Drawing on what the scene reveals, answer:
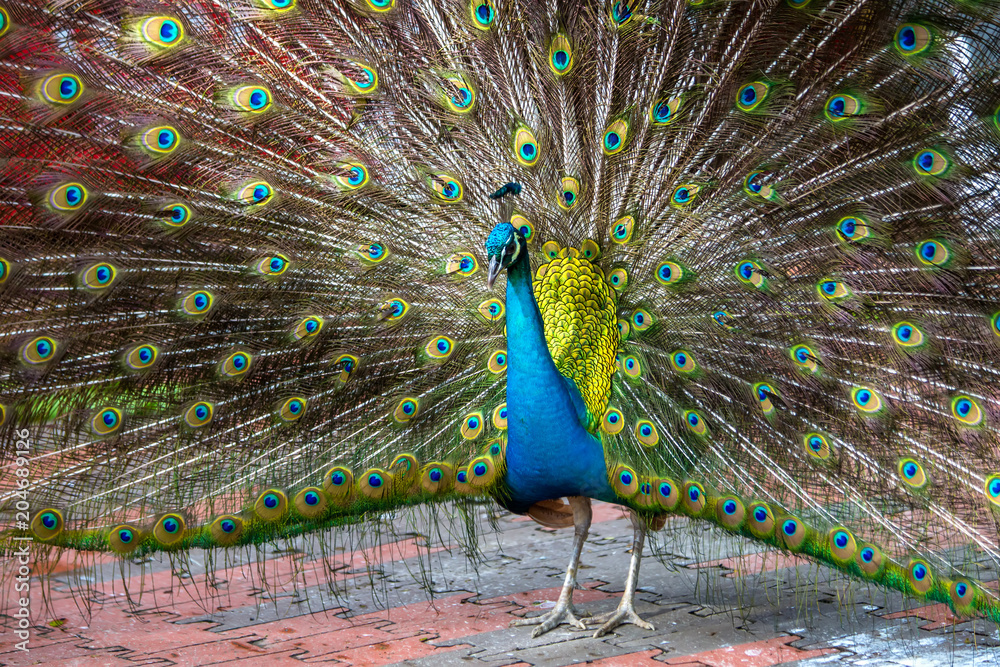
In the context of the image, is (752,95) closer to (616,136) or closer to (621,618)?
(616,136)

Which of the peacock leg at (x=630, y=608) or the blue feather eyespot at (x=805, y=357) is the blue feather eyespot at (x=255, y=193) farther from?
the blue feather eyespot at (x=805, y=357)

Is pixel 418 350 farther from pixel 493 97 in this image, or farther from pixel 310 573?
pixel 310 573

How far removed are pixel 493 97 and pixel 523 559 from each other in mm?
2349

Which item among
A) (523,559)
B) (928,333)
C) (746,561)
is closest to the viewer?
(928,333)

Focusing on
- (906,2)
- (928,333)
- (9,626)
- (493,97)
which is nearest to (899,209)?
(928,333)

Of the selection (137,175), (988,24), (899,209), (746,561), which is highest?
(988,24)

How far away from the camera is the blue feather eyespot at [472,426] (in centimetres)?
373

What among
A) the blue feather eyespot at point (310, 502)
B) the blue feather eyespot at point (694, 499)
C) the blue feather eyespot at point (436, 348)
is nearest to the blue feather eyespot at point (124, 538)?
the blue feather eyespot at point (310, 502)

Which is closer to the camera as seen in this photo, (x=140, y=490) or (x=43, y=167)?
(x=43, y=167)

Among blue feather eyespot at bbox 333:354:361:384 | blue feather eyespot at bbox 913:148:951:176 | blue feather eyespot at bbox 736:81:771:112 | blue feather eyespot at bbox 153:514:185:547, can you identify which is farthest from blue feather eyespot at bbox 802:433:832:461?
blue feather eyespot at bbox 153:514:185:547

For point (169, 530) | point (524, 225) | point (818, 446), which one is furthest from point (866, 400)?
point (169, 530)

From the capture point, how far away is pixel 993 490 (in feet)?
11.2

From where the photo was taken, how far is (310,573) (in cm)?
482

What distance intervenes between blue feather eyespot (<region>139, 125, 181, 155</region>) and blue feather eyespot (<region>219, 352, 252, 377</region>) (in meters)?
0.77
